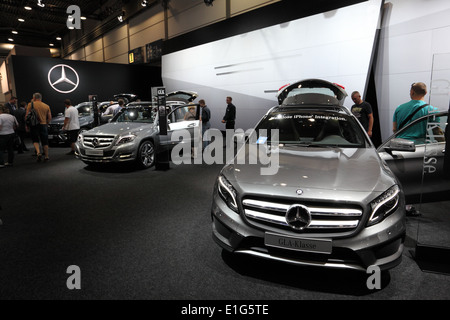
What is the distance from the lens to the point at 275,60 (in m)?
8.78

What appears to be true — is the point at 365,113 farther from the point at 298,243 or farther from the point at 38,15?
the point at 38,15

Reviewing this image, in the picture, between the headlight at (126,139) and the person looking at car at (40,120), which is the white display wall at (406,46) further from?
the person looking at car at (40,120)

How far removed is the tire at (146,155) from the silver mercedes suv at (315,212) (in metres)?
3.81

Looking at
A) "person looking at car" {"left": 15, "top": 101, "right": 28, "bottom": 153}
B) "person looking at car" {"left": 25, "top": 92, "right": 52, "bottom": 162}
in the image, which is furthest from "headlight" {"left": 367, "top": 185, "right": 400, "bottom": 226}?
"person looking at car" {"left": 15, "top": 101, "right": 28, "bottom": 153}

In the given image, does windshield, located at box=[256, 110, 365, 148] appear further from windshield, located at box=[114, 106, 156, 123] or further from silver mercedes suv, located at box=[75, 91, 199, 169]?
windshield, located at box=[114, 106, 156, 123]

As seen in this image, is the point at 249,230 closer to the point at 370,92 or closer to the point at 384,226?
the point at 384,226

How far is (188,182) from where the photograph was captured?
4898 mm

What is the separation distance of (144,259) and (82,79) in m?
14.7

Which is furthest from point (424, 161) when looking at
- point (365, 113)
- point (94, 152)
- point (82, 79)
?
point (82, 79)

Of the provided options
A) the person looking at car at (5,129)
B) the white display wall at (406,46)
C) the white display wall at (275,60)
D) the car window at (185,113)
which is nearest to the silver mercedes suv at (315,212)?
the car window at (185,113)

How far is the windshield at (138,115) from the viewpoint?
6.24 meters

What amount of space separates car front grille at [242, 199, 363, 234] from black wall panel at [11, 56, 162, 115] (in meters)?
14.7

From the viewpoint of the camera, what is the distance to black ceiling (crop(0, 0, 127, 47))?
51.9ft
